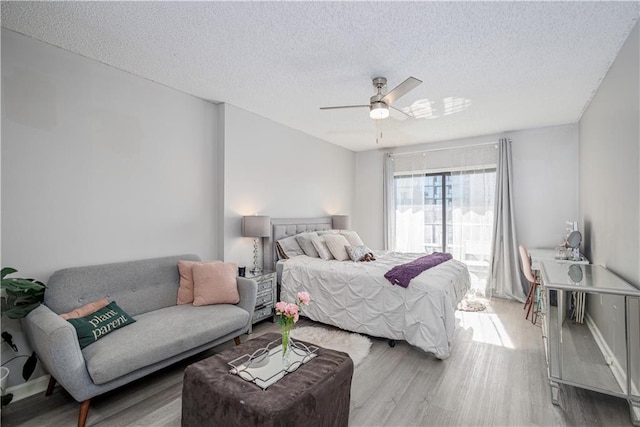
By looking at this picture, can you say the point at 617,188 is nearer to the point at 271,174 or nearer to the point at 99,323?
the point at 271,174

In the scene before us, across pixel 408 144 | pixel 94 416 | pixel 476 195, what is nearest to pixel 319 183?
pixel 408 144

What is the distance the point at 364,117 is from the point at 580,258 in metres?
3.05

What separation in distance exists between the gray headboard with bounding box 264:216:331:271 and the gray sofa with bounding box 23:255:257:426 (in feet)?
3.53

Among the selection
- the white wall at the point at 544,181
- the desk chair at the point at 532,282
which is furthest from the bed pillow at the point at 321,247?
the white wall at the point at 544,181

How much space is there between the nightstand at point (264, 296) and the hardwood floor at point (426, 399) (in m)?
0.93

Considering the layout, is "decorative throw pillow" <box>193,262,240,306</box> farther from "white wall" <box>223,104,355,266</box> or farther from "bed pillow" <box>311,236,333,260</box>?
"bed pillow" <box>311,236,333,260</box>

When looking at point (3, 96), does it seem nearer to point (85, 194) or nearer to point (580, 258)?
point (85, 194)

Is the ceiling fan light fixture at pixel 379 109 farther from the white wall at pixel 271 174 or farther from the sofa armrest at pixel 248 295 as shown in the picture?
the sofa armrest at pixel 248 295

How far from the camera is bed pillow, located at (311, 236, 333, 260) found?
416 centimetres

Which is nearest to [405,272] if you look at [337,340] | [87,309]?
[337,340]

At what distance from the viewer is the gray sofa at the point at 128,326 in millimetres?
1872

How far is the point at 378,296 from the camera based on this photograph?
3158mm

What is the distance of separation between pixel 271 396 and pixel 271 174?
323 cm

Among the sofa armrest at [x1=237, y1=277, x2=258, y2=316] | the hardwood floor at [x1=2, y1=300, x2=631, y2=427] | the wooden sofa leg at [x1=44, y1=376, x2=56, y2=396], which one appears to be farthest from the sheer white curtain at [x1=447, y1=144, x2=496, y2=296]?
the wooden sofa leg at [x1=44, y1=376, x2=56, y2=396]
